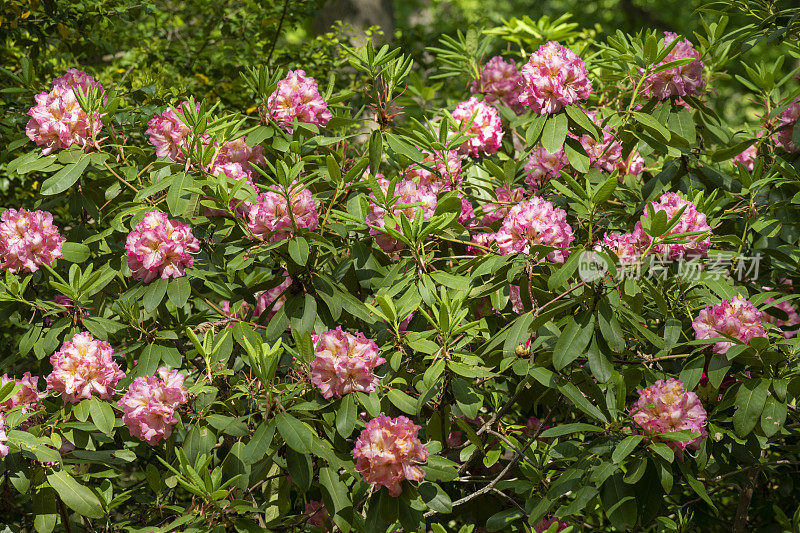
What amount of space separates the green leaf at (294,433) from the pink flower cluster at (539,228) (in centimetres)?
83

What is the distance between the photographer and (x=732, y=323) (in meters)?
2.36

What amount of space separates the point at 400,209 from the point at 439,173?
51 centimetres

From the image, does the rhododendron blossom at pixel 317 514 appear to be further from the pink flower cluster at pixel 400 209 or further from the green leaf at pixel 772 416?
the green leaf at pixel 772 416

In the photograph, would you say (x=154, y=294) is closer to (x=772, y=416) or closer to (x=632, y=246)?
(x=632, y=246)

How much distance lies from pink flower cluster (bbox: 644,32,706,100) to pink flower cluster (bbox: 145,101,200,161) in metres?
1.61

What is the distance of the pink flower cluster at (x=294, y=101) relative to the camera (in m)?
2.96

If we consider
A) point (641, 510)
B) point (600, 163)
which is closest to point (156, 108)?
point (600, 163)

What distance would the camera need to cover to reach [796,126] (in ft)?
9.49

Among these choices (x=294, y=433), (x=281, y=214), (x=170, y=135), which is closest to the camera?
(x=294, y=433)

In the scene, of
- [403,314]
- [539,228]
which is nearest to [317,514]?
[403,314]

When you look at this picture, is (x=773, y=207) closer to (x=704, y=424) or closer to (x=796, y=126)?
(x=796, y=126)

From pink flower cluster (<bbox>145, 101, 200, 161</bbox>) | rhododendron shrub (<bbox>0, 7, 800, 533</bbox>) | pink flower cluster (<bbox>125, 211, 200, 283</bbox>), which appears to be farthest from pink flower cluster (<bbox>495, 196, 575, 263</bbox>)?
pink flower cluster (<bbox>145, 101, 200, 161</bbox>)

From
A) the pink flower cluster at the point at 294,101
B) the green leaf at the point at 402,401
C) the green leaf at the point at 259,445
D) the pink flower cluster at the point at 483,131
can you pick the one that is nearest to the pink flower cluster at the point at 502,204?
the pink flower cluster at the point at 483,131

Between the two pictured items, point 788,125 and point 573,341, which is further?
point 788,125
